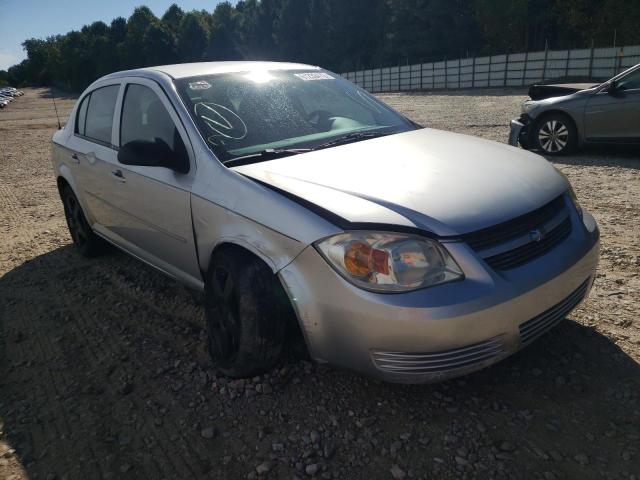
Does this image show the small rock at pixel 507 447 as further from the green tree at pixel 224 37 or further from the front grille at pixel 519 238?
the green tree at pixel 224 37

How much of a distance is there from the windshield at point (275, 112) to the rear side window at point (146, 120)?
0.17 meters

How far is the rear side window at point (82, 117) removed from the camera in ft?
14.0

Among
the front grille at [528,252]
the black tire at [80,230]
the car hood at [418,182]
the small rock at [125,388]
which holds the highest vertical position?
the car hood at [418,182]

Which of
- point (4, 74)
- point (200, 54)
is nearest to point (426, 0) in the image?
point (200, 54)

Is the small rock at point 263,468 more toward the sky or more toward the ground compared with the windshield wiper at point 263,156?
more toward the ground

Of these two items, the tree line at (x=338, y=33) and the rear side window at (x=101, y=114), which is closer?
the rear side window at (x=101, y=114)

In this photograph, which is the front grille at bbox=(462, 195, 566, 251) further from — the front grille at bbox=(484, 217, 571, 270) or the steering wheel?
the steering wheel

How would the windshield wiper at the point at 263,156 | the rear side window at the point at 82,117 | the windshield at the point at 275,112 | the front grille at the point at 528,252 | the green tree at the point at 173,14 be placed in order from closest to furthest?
1. the front grille at the point at 528,252
2. the windshield wiper at the point at 263,156
3. the windshield at the point at 275,112
4. the rear side window at the point at 82,117
5. the green tree at the point at 173,14

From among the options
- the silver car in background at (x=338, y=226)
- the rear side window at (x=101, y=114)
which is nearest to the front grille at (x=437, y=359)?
the silver car in background at (x=338, y=226)

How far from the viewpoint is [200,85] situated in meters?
3.04

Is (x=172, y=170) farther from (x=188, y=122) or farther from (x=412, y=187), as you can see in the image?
(x=412, y=187)

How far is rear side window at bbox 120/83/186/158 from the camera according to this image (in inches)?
114

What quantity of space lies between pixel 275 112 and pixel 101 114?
1711mm

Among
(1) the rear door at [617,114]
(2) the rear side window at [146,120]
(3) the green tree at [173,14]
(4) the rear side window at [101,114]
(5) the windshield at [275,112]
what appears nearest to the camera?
(5) the windshield at [275,112]
